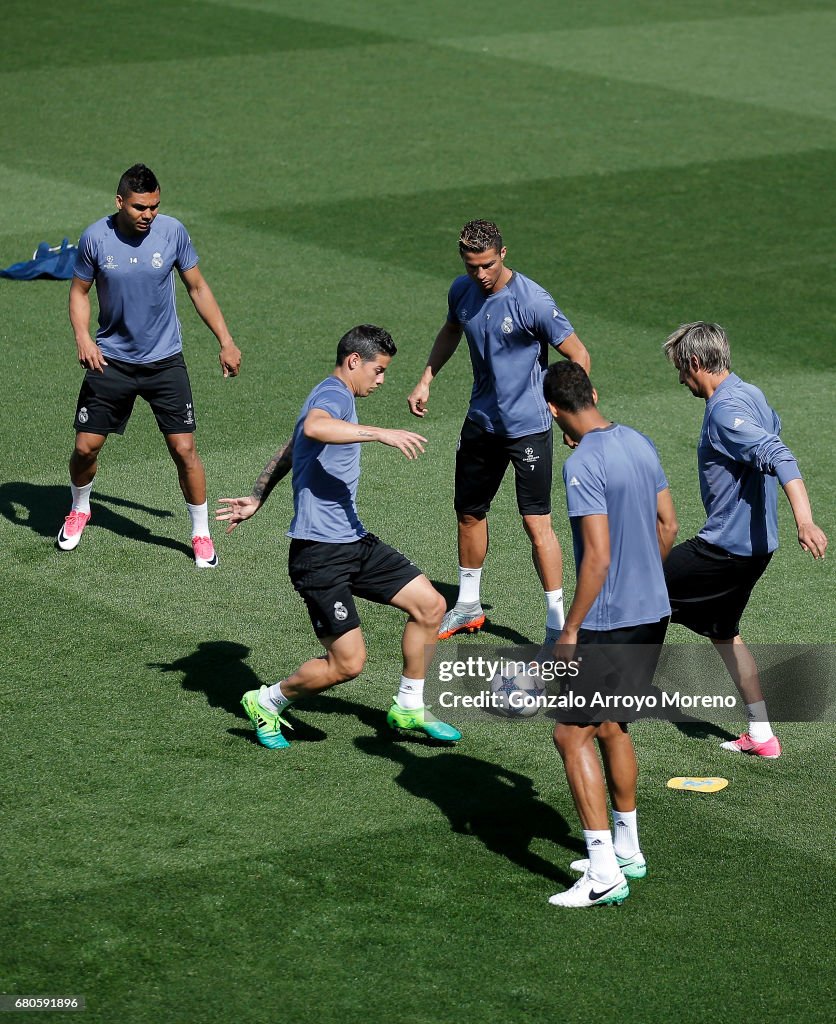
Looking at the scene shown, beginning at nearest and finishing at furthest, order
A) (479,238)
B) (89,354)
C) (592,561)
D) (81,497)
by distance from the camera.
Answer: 1. (592,561)
2. (479,238)
3. (89,354)
4. (81,497)

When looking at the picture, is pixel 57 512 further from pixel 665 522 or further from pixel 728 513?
pixel 665 522

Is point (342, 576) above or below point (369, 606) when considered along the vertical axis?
above

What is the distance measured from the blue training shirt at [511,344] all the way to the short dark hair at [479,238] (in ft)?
1.15

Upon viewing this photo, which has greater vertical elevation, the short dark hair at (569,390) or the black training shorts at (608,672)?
the short dark hair at (569,390)

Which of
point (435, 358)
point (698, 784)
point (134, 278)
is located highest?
point (134, 278)

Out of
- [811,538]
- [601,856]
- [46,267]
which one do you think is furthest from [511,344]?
[46,267]

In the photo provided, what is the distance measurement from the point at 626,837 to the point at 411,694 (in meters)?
1.65

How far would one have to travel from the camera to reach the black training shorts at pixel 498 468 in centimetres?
922

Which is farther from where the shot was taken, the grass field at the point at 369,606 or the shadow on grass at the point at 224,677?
the shadow on grass at the point at 224,677

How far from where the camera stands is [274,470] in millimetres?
8031

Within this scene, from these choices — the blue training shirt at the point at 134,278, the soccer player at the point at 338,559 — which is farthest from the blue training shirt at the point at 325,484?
the blue training shirt at the point at 134,278

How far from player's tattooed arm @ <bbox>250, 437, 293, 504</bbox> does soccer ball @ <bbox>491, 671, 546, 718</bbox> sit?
1.62m

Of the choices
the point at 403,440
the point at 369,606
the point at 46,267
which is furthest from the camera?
the point at 46,267

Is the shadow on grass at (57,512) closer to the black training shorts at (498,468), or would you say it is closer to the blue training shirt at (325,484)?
the black training shorts at (498,468)
